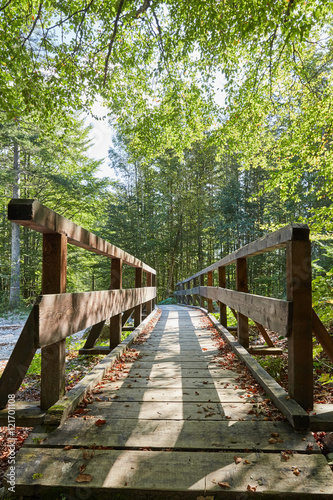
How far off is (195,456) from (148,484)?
1.09 ft

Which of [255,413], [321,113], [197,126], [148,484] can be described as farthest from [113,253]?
[197,126]

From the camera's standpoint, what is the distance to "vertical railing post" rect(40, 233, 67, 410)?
78.4 inches

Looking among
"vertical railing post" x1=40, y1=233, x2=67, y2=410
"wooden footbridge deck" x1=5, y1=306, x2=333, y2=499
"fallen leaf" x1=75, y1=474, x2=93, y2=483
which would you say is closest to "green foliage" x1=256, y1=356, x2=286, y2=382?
"wooden footbridge deck" x1=5, y1=306, x2=333, y2=499

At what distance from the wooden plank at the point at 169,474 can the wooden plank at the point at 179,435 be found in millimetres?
73

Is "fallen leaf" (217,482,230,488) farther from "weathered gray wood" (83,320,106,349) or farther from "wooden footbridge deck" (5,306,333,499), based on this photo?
"weathered gray wood" (83,320,106,349)

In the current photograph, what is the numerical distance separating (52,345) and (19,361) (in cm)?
32

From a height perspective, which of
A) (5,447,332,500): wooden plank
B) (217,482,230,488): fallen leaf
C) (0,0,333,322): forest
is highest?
(0,0,333,322): forest

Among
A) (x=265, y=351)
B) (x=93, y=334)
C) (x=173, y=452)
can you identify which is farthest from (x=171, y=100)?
(x=173, y=452)

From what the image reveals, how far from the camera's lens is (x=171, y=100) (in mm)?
8375

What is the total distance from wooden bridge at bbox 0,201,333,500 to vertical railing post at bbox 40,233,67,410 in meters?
0.04

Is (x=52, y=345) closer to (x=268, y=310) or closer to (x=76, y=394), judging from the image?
(x=76, y=394)

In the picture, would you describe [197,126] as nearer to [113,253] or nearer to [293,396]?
[113,253]

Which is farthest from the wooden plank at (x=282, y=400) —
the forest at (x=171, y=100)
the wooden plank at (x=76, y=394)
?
the wooden plank at (x=76, y=394)

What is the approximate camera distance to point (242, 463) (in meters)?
1.47
